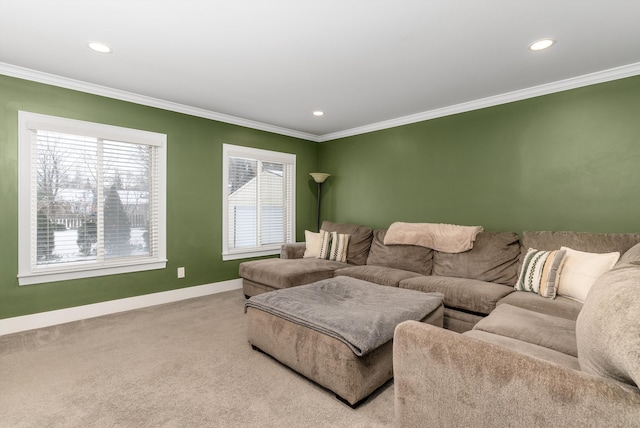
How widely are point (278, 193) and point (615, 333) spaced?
4.53m

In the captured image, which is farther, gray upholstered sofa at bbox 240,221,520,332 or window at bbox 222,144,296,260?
window at bbox 222,144,296,260

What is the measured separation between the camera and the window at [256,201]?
14.5 ft

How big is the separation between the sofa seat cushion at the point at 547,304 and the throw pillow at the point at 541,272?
72 millimetres

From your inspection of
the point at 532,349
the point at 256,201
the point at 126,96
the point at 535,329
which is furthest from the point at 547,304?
the point at 126,96

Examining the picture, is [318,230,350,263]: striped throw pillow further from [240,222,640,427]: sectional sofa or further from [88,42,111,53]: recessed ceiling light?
[88,42,111,53]: recessed ceiling light

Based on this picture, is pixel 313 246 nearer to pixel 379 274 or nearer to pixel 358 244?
pixel 358 244

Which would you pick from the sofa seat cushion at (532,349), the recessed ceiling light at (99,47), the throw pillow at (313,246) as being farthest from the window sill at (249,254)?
the sofa seat cushion at (532,349)

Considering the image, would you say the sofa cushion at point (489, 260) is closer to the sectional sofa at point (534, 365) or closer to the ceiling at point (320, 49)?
the sectional sofa at point (534, 365)

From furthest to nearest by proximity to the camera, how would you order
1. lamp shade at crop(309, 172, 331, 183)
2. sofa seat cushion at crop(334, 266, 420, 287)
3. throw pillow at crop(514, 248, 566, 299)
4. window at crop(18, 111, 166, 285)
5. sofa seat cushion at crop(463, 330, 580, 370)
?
lamp shade at crop(309, 172, 331, 183) < sofa seat cushion at crop(334, 266, 420, 287) < window at crop(18, 111, 166, 285) < throw pillow at crop(514, 248, 566, 299) < sofa seat cushion at crop(463, 330, 580, 370)

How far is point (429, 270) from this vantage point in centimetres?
353

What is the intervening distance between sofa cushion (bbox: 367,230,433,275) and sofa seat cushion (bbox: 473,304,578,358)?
4.70 ft

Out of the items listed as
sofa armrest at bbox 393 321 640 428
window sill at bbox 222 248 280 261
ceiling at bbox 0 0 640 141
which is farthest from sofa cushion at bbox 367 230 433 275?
sofa armrest at bbox 393 321 640 428

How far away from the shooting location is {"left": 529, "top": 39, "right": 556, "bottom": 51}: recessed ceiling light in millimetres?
2328

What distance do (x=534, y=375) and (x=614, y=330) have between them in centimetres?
27
